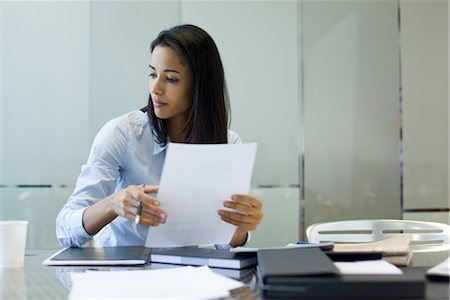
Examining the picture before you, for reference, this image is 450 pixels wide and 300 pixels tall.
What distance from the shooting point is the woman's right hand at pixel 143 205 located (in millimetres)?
1759

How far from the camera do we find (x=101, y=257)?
5.88 ft

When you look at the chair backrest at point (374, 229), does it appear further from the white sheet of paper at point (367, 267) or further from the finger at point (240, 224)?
the white sheet of paper at point (367, 267)

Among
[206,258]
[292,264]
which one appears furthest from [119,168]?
[292,264]

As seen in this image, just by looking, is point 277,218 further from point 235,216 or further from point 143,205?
point 143,205

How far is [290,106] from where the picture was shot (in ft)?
12.7

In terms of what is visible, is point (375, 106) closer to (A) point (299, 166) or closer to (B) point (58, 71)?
(A) point (299, 166)

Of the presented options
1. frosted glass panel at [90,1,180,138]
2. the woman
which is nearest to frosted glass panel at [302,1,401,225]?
frosted glass panel at [90,1,180,138]

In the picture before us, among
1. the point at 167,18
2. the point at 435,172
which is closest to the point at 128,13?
the point at 167,18

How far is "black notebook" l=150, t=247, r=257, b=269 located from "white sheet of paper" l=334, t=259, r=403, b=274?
28 cm

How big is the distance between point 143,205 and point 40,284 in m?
0.37

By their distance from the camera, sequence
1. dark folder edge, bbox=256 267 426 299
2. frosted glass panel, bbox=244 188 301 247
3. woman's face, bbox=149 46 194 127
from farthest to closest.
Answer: frosted glass panel, bbox=244 188 301 247
woman's face, bbox=149 46 194 127
dark folder edge, bbox=256 267 426 299

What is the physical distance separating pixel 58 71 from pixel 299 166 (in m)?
1.50

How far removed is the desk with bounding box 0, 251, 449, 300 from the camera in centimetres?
133

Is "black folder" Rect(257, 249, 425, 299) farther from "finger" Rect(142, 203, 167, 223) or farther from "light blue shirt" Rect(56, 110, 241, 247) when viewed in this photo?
"light blue shirt" Rect(56, 110, 241, 247)
